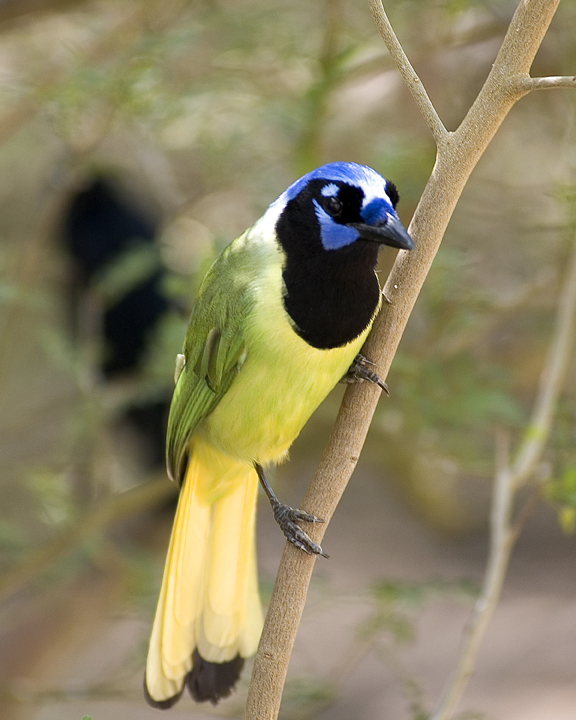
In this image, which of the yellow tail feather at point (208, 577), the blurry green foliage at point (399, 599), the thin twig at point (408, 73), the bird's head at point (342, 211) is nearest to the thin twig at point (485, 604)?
the blurry green foliage at point (399, 599)

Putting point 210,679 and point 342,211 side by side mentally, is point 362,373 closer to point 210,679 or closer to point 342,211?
point 342,211

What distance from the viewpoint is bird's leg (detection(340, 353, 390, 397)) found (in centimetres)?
156

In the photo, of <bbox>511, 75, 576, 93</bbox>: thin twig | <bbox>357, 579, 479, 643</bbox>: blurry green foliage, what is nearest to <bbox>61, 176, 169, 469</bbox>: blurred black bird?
<bbox>357, 579, 479, 643</bbox>: blurry green foliage

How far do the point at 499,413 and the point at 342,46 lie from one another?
4.42 ft

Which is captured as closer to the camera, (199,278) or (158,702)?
(158,702)

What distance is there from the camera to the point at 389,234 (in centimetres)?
142

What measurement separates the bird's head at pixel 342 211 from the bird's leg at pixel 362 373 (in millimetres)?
212

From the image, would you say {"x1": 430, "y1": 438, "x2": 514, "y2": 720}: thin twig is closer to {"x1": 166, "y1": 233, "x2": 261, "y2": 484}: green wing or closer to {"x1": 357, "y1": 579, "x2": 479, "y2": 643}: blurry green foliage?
{"x1": 357, "y1": 579, "x2": 479, "y2": 643}: blurry green foliage

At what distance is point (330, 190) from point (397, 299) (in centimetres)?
24

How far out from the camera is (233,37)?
10.0ft

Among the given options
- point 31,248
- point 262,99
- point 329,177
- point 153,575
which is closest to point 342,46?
point 262,99

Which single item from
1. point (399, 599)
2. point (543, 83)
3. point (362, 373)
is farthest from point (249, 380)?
point (399, 599)

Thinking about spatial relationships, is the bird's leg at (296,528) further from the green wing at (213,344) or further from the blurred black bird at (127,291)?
the blurred black bird at (127,291)

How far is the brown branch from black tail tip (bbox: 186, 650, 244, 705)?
473 millimetres
